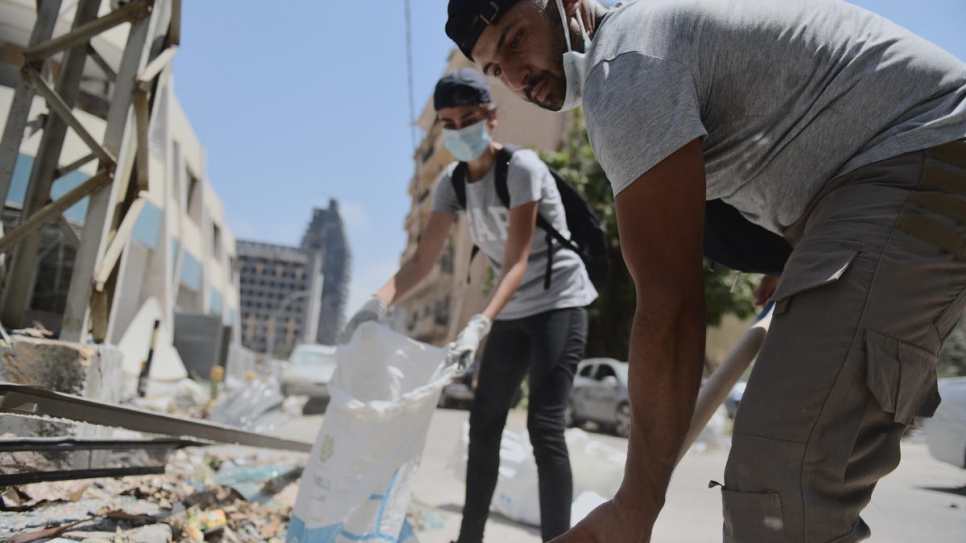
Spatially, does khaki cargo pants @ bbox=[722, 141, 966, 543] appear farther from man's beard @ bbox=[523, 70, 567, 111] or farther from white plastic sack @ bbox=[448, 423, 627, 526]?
white plastic sack @ bbox=[448, 423, 627, 526]

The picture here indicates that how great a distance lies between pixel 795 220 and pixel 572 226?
5.33ft

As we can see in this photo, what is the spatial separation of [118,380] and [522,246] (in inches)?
104

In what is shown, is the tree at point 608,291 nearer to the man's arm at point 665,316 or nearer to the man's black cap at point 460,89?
the man's black cap at point 460,89

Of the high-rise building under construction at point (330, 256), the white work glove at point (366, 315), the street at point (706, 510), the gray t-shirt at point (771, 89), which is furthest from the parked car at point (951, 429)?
the high-rise building under construction at point (330, 256)

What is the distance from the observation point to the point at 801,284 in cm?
104

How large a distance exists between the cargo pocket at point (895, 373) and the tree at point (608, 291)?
15132 mm

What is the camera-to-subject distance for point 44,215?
3688 millimetres

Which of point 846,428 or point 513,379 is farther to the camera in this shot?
point 513,379

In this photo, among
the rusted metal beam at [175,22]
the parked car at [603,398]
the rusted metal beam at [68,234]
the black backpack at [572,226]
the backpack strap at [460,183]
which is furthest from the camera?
the parked car at [603,398]

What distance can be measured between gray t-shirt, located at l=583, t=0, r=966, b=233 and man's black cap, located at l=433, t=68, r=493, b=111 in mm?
1627

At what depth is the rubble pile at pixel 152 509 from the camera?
2264 millimetres

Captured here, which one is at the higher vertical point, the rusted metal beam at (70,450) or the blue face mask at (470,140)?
the blue face mask at (470,140)

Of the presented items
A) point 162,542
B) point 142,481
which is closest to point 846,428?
point 162,542

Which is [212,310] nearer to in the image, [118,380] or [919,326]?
[118,380]
